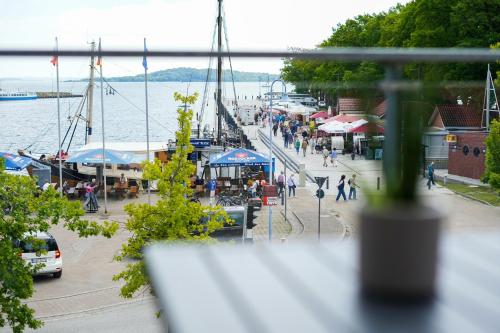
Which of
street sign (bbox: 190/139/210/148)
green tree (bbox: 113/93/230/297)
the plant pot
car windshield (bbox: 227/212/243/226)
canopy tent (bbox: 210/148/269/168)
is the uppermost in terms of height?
the plant pot

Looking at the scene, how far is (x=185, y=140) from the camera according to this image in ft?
42.7

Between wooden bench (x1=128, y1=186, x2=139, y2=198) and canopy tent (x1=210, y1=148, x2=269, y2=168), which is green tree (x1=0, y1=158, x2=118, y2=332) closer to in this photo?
canopy tent (x1=210, y1=148, x2=269, y2=168)

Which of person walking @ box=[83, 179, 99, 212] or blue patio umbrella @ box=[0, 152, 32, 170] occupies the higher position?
blue patio umbrella @ box=[0, 152, 32, 170]

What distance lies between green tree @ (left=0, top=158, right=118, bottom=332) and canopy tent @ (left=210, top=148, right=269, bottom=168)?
13.9m

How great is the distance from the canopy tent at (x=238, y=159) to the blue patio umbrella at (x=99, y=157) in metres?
3.27

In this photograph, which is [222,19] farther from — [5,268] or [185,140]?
[5,268]

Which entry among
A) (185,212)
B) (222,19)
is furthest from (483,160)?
(222,19)

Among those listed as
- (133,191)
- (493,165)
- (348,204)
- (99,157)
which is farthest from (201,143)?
(348,204)

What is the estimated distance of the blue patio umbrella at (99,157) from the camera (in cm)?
2630

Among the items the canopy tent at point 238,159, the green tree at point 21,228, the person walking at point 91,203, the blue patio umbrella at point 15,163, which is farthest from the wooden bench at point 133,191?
the green tree at point 21,228

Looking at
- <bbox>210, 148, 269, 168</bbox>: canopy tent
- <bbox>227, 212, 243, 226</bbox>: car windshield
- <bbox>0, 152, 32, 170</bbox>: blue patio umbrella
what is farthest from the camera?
<bbox>210, 148, 269, 168</bbox>: canopy tent

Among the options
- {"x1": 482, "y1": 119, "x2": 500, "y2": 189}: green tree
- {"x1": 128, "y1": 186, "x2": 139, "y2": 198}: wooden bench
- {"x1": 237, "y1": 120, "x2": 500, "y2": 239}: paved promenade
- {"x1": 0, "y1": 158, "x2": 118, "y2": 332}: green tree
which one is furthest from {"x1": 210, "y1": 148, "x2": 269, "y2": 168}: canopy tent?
{"x1": 0, "y1": 158, "x2": 118, "y2": 332}: green tree

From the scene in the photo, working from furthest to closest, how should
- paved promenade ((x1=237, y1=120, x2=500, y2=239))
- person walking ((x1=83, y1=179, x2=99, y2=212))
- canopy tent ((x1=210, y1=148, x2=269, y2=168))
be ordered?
canopy tent ((x1=210, y1=148, x2=269, y2=168)) < person walking ((x1=83, y1=179, x2=99, y2=212)) < paved promenade ((x1=237, y1=120, x2=500, y2=239))

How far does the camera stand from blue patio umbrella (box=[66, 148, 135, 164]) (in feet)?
86.3
